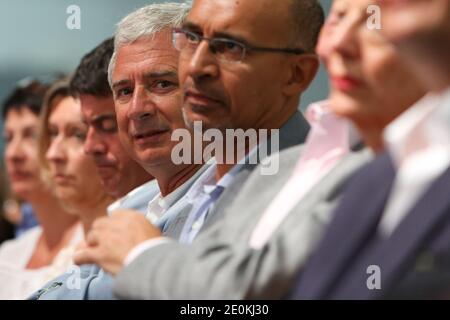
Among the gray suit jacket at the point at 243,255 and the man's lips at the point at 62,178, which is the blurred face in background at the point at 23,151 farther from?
the gray suit jacket at the point at 243,255

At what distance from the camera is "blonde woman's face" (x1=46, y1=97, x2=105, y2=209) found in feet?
20.0

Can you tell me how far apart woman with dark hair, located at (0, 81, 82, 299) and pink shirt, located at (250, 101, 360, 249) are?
346cm

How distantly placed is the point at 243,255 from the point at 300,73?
3.26 ft

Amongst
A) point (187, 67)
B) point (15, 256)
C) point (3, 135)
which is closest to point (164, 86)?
point (187, 67)

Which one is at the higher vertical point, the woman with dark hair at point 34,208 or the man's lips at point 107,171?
the man's lips at point 107,171

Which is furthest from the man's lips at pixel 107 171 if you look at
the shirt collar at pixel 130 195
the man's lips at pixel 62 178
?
the man's lips at pixel 62 178

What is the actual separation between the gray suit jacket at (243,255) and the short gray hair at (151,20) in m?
1.49

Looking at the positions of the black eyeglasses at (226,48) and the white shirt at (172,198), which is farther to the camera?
the white shirt at (172,198)

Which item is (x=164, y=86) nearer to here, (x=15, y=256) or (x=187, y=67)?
(x=187, y=67)

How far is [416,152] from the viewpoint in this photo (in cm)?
250

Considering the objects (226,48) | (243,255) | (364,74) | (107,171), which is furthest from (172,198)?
(364,74)

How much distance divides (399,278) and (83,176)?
3782mm

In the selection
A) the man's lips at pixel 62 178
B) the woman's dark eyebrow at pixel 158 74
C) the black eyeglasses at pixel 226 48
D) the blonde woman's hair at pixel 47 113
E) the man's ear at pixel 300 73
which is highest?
the black eyeglasses at pixel 226 48

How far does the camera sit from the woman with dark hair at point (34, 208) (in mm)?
6594
